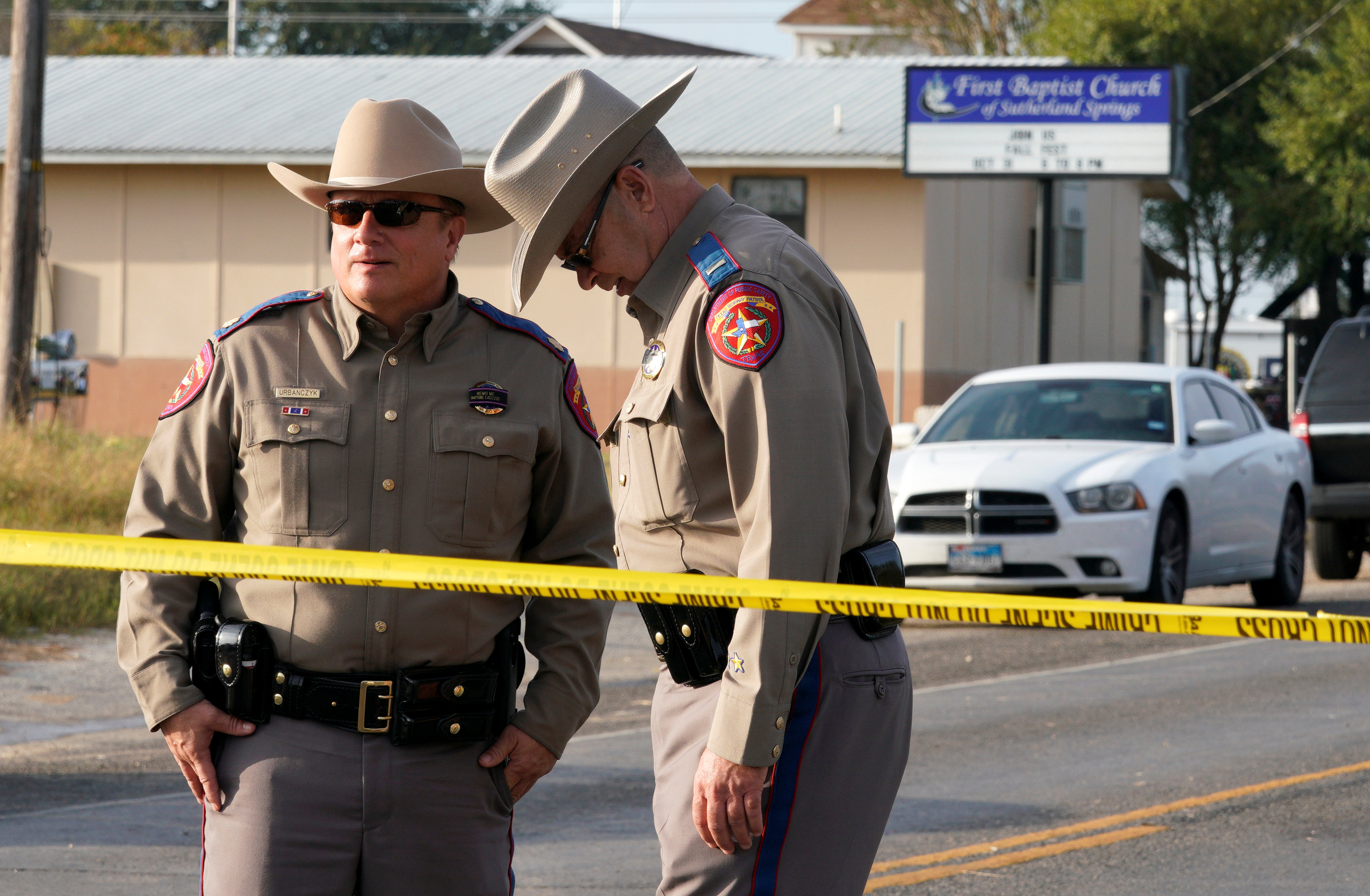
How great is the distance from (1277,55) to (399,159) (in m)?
34.8

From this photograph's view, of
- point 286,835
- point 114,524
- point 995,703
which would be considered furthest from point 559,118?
point 114,524

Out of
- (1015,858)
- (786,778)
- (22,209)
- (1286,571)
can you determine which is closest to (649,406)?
(786,778)

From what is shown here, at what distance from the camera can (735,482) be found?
2.90 m

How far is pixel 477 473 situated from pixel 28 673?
6.70m

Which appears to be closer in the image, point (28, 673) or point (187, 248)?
point (28, 673)

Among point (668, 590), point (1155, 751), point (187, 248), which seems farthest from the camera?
point (187, 248)

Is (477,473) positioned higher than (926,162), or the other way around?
(926,162)

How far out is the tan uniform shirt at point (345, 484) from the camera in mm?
3219

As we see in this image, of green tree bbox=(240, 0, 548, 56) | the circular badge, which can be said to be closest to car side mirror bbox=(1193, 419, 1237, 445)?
the circular badge

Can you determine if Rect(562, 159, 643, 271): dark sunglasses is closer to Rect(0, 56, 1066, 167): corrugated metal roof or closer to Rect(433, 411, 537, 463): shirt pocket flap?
Rect(433, 411, 537, 463): shirt pocket flap

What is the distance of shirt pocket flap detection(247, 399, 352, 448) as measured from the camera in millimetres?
3250

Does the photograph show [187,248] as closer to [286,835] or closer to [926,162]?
[926,162]

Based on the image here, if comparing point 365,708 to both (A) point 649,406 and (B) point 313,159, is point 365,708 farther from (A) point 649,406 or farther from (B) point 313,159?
(B) point 313,159

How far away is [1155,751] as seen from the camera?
756cm
